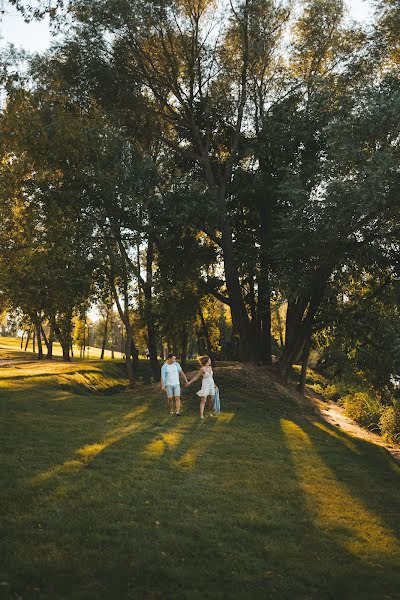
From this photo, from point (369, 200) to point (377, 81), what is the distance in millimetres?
9160

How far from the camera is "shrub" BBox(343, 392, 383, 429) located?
2541 cm

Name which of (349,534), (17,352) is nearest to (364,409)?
(349,534)

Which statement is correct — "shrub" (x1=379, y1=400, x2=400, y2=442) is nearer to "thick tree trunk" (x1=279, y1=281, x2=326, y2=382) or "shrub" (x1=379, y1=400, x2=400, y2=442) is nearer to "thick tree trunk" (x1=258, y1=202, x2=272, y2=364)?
"thick tree trunk" (x1=279, y1=281, x2=326, y2=382)

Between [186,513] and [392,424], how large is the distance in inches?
610

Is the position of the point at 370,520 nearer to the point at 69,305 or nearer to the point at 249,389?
the point at 249,389

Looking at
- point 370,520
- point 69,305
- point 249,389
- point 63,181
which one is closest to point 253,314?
point 249,389

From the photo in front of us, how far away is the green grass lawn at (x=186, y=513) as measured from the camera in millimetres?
5715

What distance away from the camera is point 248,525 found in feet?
24.9

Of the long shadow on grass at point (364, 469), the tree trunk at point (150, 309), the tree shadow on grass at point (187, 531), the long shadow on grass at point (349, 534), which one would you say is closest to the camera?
the tree shadow on grass at point (187, 531)

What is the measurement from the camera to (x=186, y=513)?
7.77 m

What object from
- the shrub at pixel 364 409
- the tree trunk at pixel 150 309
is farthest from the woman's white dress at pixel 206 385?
the shrub at pixel 364 409

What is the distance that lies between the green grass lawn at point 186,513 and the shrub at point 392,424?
5.08 meters

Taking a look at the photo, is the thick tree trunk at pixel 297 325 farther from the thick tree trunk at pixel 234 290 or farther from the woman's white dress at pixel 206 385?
the woman's white dress at pixel 206 385

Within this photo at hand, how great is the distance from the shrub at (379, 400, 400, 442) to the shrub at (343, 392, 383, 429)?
2.61 meters
